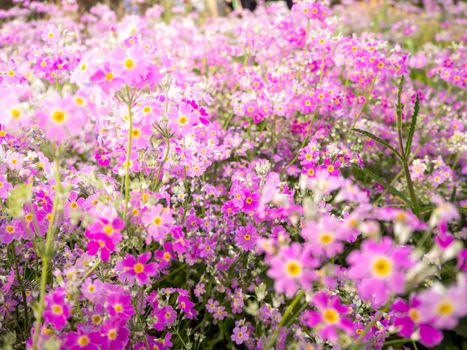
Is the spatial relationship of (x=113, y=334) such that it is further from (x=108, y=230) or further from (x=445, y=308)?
(x=445, y=308)

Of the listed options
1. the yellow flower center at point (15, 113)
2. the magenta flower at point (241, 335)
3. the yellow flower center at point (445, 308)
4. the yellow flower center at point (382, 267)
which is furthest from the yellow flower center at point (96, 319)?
the yellow flower center at point (445, 308)

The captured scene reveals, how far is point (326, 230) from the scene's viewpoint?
1.03 meters

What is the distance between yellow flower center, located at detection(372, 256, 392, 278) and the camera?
942mm

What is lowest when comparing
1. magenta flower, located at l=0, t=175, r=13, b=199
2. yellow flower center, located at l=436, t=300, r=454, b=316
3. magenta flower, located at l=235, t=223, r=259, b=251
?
magenta flower, located at l=235, t=223, r=259, b=251

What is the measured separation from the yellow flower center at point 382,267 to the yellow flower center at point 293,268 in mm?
171

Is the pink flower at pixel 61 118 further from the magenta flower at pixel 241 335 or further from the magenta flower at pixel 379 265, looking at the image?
the magenta flower at pixel 241 335

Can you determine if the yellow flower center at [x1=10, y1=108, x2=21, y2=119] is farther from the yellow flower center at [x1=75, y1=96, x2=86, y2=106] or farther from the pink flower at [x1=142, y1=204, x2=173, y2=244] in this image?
the pink flower at [x1=142, y1=204, x2=173, y2=244]

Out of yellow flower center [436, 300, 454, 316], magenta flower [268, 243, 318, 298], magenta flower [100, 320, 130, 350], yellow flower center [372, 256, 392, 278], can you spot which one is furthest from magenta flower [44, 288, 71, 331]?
yellow flower center [436, 300, 454, 316]

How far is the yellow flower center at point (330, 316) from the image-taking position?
106 cm

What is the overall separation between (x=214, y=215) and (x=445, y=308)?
1391mm

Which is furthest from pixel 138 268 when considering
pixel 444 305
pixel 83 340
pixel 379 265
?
pixel 444 305

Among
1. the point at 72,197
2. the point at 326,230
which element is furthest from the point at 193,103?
the point at 326,230

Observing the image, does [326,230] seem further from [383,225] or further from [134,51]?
[383,225]

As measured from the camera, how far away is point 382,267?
96 centimetres
